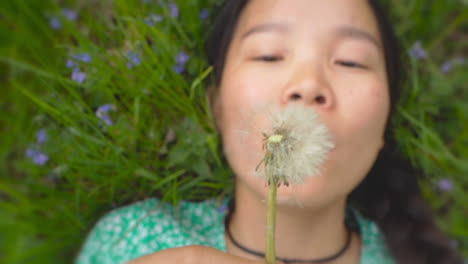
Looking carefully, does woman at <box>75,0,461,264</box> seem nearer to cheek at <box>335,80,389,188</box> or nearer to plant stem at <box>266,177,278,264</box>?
cheek at <box>335,80,389,188</box>

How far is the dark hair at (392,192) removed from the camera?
1702 millimetres

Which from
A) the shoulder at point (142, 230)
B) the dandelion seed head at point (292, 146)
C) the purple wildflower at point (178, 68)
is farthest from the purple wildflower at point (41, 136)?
the dandelion seed head at point (292, 146)

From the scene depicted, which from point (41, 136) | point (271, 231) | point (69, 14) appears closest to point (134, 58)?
point (41, 136)

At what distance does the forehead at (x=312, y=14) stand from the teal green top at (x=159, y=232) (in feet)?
2.36

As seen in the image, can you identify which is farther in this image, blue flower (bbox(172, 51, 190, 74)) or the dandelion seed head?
blue flower (bbox(172, 51, 190, 74))

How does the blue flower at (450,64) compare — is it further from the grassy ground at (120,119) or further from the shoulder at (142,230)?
the shoulder at (142,230)

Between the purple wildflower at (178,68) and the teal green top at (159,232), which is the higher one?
the purple wildflower at (178,68)

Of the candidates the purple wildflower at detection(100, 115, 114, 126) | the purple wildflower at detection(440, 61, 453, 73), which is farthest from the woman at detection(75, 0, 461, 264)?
the purple wildflower at detection(440, 61, 453, 73)

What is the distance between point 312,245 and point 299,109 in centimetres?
67

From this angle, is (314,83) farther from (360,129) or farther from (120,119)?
(120,119)

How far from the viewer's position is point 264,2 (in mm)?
1551

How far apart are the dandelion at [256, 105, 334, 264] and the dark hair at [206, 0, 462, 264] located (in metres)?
0.69

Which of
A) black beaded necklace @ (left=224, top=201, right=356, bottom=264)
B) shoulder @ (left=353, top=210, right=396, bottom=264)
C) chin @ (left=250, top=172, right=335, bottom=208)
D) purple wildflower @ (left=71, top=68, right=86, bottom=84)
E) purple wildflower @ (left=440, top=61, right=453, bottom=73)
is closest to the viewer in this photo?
chin @ (left=250, top=172, right=335, bottom=208)

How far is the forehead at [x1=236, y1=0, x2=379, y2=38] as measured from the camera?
143 centimetres
